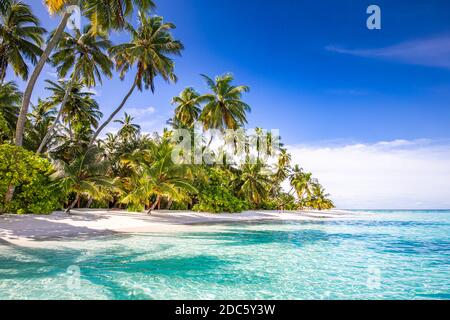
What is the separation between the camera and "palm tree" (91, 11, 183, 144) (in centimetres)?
2277

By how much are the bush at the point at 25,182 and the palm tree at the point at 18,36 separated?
8260mm

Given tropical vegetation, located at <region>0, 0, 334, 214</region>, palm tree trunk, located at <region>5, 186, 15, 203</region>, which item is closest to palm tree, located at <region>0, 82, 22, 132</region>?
tropical vegetation, located at <region>0, 0, 334, 214</region>

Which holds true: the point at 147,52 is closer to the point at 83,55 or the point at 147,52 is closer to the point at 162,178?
the point at 83,55

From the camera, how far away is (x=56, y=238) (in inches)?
448

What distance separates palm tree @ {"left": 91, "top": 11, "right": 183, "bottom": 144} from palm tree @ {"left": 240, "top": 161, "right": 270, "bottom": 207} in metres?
15.2

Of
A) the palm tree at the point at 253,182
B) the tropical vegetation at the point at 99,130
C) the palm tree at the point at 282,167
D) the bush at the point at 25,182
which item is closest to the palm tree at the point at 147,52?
the tropical vegetation at the point at 99,130

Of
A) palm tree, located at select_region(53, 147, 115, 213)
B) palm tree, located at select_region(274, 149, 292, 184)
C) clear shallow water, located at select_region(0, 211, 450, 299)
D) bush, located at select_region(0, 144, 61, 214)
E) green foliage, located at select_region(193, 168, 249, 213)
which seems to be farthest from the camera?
palm tree, located at select_region(274, 149, 292, 184)

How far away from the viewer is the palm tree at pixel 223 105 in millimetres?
29641

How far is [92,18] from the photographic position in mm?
17297

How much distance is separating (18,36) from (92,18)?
6.36m

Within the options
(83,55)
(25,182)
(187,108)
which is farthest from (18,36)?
(187,108)

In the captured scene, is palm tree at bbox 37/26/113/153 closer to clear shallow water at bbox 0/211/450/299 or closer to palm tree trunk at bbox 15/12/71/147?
palm tree trunk at bbox 15/12/71/147
